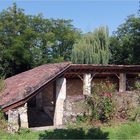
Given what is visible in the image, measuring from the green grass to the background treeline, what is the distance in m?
20.6

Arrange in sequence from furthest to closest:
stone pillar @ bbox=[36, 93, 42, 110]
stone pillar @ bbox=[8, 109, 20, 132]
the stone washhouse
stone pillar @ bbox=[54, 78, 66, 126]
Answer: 1. stone pillar @ bbox=[36, 93, 42, 110]
2. stone pillar @ bbox=[54, 78, 66, 126]
3. the stone washhouse
4. stone pillar @ bbox=[8, 109, 20, 132]

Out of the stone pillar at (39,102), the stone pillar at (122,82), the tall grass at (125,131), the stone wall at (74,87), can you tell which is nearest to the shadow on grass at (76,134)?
the tall grass at (125,131)

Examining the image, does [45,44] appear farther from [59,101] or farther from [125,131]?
[125,131]

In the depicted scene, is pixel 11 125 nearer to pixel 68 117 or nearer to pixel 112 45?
pixel 68 117

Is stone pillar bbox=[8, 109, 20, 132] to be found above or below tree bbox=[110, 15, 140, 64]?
below

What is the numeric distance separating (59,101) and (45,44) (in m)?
22.2

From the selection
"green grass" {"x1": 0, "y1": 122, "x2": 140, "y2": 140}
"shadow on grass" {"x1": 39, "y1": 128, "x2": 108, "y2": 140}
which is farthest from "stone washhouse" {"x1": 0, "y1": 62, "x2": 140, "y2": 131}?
"shadow on grass" {"x1": 39, "y1": 128, "x2": 108, "y2": 140}

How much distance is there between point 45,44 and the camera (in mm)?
39719

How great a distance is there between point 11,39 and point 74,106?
21.6 meters

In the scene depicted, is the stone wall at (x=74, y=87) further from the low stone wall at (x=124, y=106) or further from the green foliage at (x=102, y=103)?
the green foliage at (x=102, y=103)

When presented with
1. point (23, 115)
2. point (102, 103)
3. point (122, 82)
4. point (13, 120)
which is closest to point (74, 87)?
point (122, 82)

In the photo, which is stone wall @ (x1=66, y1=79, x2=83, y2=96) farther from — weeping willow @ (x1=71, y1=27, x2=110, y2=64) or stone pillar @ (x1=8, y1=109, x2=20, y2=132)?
weeping willow @ (x1=71, y1=27, x2=110, y2=64)

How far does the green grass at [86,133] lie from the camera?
1368cm

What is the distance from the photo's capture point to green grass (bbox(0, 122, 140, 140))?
13.7 metres
